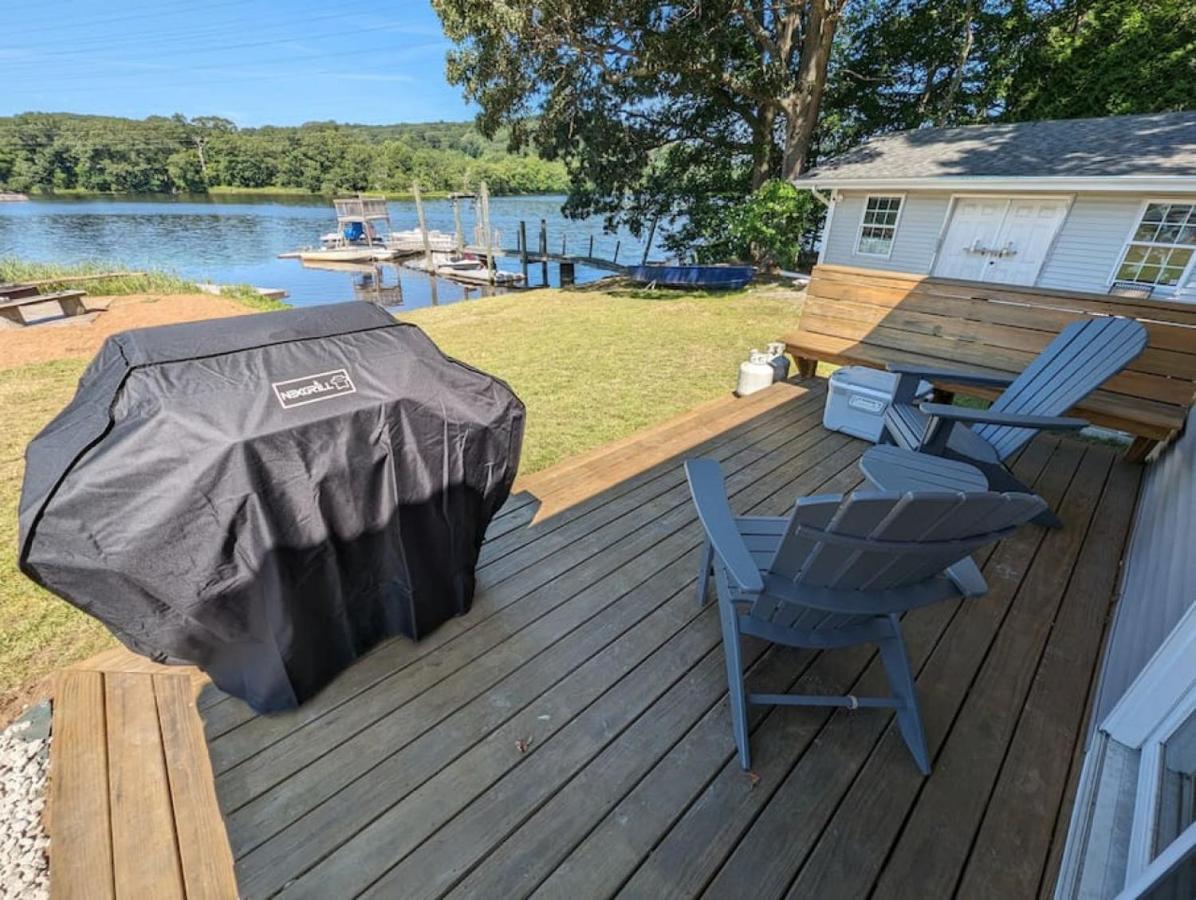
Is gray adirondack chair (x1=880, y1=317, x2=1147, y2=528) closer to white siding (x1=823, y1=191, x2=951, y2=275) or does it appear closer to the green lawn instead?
the green lawn

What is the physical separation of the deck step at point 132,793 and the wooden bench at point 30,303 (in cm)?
896

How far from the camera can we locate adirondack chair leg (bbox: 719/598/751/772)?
4.32ft

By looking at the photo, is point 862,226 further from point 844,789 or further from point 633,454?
point 844,789

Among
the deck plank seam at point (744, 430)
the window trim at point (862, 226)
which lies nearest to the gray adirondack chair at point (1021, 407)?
the deck plank seam at point (744, 430)

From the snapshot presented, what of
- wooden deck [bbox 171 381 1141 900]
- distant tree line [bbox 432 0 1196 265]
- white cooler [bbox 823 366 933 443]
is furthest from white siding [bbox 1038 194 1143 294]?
wooden deck [bbox 171 381 1141 900]

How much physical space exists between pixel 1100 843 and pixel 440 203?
5638 centimetres

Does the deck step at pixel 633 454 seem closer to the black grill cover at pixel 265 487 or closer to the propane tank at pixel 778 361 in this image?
the propane tank at pixel 778 361

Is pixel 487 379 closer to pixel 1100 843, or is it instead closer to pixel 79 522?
pixel 79 522

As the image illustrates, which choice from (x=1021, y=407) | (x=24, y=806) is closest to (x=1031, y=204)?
(x=1021, y=407)

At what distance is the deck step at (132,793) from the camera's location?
108 cm

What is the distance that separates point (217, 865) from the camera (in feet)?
3.61

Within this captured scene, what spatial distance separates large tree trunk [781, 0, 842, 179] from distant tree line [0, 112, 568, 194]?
35.2 meters

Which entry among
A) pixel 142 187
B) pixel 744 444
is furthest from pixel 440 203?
pixel 744 444

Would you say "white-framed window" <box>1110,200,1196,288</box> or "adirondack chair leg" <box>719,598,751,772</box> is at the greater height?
"white-framed window" <box>1110,200,1196,288</box>
